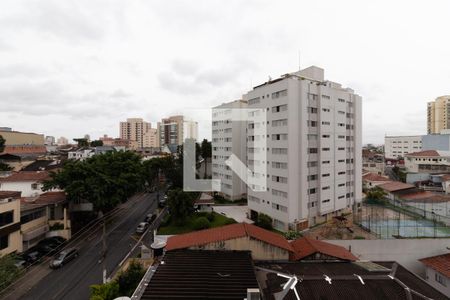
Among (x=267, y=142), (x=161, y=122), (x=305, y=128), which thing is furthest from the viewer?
(x=161, y=122)

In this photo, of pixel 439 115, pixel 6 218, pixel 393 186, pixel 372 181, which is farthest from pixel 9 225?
pixel 439 115

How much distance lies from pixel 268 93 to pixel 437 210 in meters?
20.8

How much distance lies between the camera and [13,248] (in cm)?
1752

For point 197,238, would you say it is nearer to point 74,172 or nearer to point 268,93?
point 74,172

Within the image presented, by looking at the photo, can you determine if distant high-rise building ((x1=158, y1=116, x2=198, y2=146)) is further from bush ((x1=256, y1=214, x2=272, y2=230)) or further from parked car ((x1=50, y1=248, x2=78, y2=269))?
parked car ((x1=50, y1=248, x2=78, y2=269))

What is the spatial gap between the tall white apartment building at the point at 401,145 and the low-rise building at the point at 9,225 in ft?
298

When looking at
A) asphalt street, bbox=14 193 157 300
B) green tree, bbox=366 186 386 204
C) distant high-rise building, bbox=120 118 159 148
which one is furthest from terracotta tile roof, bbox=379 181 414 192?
distant high-rise building, bbox=120 118 159 148

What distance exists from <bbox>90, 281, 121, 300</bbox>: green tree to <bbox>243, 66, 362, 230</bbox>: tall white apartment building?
50.0 ft

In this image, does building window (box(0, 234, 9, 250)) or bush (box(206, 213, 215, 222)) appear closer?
building window (box(0, 234, 9, 250))

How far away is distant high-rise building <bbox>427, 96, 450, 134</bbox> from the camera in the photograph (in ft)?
264

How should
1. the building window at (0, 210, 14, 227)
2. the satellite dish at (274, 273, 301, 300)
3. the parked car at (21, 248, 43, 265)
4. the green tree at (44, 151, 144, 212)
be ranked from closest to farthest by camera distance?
the satellite dish at (274, 273, 301, 300), the building window at (0, 210, 14, 227), the parked car at (21, 248, 43, 265), the green tree at (44, 151, 144, 212)

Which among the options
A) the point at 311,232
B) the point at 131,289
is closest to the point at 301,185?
the point at 311,232

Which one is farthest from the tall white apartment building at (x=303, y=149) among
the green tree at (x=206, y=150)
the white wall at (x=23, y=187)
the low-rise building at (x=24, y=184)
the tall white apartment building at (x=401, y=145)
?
the tall white apartment building at (x=401, y=145)

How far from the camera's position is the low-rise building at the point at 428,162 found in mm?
47250
